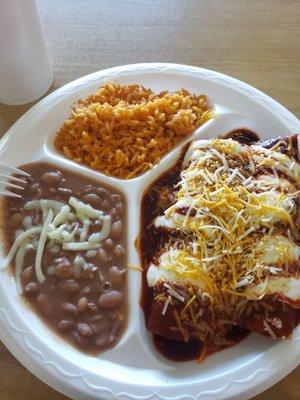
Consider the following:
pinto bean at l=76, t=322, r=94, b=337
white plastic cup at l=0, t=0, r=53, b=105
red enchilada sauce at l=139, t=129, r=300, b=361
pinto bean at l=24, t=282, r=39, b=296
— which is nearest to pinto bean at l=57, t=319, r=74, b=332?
pinto bean at l=76, t=322, r=94, b=337

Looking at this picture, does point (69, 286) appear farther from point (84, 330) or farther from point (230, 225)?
point (230, 225)

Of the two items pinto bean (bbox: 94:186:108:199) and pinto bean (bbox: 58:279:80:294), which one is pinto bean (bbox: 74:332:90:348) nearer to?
pinto bean (bbox: 58:279:80:294)

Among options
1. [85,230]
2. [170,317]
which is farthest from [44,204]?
[170,317]

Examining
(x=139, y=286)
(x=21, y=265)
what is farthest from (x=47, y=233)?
(x=139, y=286)

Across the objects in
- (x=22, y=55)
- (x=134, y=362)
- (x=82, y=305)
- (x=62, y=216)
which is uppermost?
(x=22, y=55)

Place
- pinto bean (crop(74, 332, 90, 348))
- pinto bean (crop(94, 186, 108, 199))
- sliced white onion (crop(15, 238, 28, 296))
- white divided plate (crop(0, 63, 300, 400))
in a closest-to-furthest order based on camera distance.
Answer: white divided plate (crop(0, 63, 300, 400)) → pinto bean (crop(74, 332, 90, 348)) → sliced white onion (crop(15, 238, 28, 296)) → pinto bean (crop(94, 186, 108, 199))

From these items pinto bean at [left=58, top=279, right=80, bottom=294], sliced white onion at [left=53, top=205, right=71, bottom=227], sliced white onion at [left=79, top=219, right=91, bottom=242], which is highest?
sliced white onion at [left=53, top=205, right=71, bottom=227]

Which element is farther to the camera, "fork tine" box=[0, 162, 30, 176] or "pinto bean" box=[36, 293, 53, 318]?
"fork tine" box=[0, 162, 30, 176]

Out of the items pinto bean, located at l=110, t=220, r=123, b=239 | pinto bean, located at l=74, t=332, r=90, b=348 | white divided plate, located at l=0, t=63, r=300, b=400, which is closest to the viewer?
white divided plate, located at l=0, t=63, r=300, b=400
